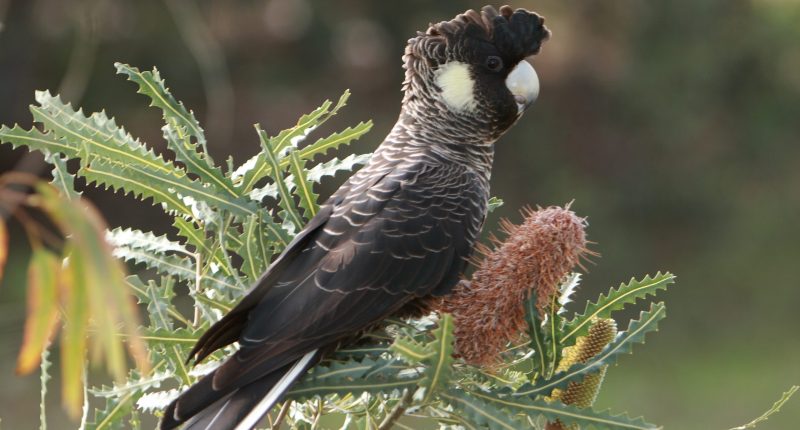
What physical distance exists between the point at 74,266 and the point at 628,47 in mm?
5982

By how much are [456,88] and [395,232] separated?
1.58ft

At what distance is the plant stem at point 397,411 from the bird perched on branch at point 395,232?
0.15 metres

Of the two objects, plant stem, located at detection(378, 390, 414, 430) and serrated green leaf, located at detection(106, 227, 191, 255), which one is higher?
serrated green leaf, located at detection(106, 227, 191, 255)

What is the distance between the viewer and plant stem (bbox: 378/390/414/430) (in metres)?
1.25

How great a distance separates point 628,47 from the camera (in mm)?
6383

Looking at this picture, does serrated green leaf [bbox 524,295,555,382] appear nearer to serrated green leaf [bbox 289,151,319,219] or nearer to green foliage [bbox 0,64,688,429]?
green foliage [bbox 0,64,688,429]

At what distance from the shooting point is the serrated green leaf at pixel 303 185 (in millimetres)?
1425

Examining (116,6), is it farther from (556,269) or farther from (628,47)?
(556,269)

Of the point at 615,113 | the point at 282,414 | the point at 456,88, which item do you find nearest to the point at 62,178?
the point at 282,414

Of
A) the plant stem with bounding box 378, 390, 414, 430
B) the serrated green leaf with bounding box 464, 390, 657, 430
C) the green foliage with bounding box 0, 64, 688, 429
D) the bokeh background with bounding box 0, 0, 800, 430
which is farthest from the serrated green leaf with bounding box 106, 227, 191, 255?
the bokeh background with bounding box 0, 0, 800, 430

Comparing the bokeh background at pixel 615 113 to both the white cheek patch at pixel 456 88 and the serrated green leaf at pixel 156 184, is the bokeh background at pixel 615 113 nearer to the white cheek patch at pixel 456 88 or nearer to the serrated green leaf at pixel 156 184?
the white cheek patch at pixel 456 88

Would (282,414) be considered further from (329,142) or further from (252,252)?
(329,142)

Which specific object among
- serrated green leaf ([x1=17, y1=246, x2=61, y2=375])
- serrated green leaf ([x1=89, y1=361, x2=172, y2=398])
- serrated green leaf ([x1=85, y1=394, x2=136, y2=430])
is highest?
serrated green leaf ([x1=89, y1=361, x2=172, y2=398])

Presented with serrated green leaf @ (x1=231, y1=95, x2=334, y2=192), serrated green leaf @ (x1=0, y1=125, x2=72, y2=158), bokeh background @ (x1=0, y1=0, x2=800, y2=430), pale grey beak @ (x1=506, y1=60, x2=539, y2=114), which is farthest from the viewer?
bokeh background @ (x1=0, y1=0, x2=800, y2=430)
